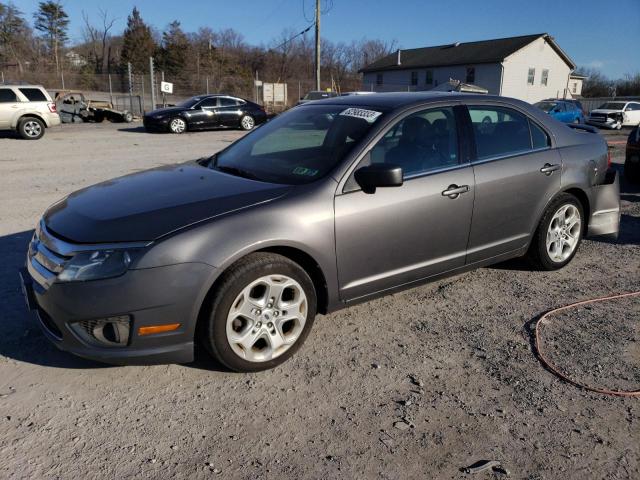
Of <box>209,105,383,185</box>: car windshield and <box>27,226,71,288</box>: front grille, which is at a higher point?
<box>209,105,383,185</box>: car windshield

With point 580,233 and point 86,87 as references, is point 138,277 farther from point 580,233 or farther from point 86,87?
point 86,87

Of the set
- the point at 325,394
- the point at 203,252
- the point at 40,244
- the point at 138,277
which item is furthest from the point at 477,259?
the point at 40,244

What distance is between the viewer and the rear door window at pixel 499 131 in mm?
4113

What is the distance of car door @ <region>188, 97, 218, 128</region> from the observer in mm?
19844

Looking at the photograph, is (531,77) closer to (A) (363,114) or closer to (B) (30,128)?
(B) (30,128)

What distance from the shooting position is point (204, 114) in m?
20.1

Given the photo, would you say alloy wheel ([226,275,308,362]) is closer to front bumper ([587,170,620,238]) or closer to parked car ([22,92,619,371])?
parked car ([22,92,619,371])

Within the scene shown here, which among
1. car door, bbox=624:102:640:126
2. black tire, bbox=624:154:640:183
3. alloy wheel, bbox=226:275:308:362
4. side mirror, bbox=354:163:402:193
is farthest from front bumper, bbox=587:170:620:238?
car door, bbox=624:102:640:126

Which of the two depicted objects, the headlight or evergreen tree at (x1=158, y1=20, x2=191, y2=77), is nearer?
the headlight

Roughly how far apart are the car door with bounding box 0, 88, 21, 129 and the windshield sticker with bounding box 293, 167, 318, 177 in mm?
16013

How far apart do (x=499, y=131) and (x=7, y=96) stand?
16850 mm

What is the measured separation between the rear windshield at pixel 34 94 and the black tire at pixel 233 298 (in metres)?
16.8

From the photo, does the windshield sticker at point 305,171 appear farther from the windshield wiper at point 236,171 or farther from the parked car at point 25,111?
the parked car at point 25,111

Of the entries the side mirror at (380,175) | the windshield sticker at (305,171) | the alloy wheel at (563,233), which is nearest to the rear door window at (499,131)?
the alloy wheel at (563,233)
